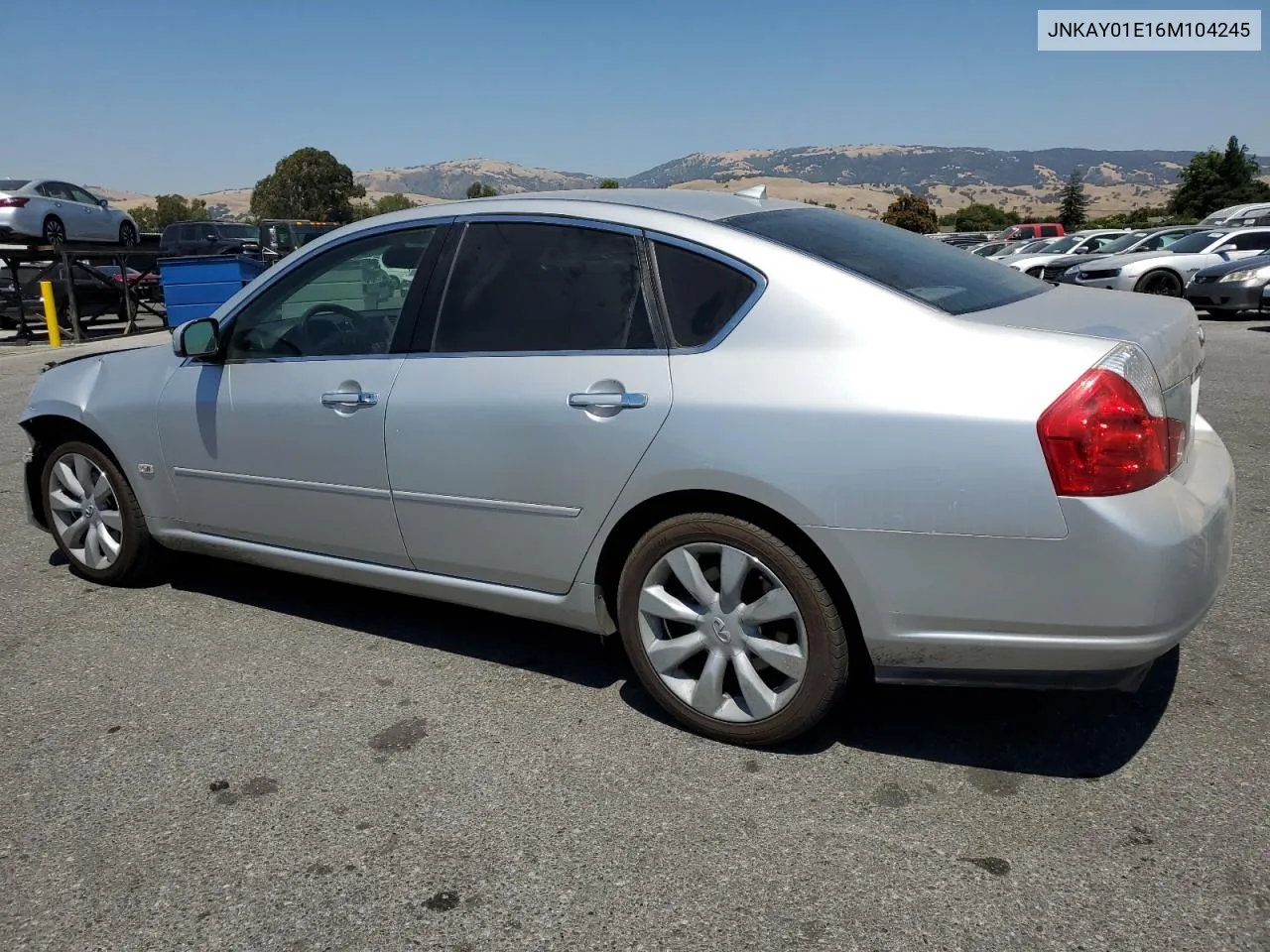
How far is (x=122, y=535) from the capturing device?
4469mm

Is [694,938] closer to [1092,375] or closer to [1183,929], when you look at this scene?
[1183,929]

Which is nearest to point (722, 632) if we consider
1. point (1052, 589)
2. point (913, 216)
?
point (1052, 589)

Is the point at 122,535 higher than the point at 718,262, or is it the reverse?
the point at 718,262

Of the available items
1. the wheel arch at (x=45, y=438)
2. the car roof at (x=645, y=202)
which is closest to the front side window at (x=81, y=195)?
the wheel arch at (x=45, y=438)

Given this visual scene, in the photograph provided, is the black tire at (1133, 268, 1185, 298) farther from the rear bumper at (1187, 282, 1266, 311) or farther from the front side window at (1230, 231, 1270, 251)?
the front side window at (1230, 231, 1270, 251)

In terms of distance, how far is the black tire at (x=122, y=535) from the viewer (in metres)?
4.41

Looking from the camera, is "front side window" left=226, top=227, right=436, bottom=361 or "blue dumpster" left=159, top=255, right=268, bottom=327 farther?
"blue dumpster" left=159, top=255, right=268, bottom=327

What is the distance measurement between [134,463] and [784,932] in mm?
3352

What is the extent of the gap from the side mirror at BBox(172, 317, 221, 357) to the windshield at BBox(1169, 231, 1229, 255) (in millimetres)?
18458

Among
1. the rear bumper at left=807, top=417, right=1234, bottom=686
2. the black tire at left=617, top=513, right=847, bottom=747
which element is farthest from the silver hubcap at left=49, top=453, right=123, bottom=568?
the rear bumper at left=807, top=417, right=1234, bottom=686

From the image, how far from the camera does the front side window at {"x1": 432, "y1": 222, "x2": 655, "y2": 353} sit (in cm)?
318

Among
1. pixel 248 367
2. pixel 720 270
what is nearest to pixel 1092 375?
pixel 720 270

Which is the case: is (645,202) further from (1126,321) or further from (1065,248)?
(1065,248)

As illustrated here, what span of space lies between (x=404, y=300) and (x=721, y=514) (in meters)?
1.47
